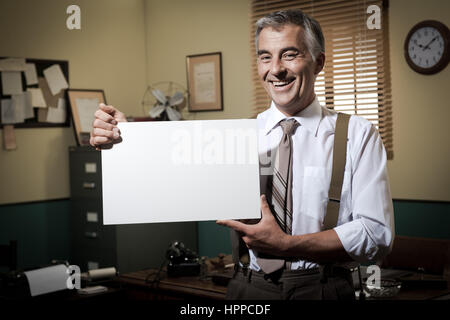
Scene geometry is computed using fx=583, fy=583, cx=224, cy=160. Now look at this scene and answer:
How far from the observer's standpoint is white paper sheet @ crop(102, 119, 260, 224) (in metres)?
1.44

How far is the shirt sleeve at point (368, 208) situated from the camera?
1.44 meters

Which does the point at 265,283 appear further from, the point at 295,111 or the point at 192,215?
the point at 295,111

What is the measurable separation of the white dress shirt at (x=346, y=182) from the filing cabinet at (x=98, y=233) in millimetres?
2901

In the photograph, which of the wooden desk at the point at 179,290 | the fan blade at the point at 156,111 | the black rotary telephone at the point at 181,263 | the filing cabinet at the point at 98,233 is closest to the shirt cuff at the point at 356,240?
the wooden desk at the point at 179,290

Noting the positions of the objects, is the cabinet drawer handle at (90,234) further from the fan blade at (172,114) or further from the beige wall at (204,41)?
the beige wall at (204,41)

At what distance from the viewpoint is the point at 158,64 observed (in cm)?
525

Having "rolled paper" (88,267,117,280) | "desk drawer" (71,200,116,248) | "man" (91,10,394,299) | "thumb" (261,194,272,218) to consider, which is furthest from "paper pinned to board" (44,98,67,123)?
"thumb" (261,194,272,218)

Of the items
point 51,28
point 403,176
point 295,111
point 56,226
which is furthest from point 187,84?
point 295,111

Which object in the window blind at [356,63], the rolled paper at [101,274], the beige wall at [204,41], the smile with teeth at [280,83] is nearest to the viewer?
the smile with teeth at [280,83]

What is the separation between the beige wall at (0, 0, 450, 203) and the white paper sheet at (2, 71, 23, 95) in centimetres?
15

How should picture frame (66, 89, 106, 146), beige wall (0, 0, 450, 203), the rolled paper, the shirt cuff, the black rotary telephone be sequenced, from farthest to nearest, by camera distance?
picture frame (66, 89, 106, 146), beige wall (0, 0, 450, 203), the rolled paper, the black rotary telephone, the shirt cuff

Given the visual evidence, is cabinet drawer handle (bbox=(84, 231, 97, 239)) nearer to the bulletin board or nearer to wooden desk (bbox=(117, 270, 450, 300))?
the bulletin board

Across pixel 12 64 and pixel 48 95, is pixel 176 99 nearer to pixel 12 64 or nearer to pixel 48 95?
pixel 48 95

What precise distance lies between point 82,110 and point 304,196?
3.44 meters
